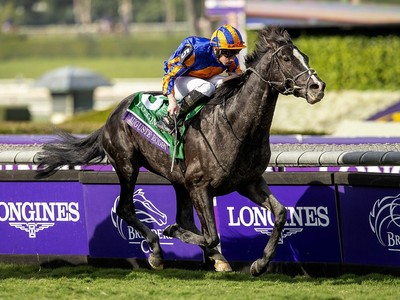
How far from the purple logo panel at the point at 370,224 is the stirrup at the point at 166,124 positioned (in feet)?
4.60

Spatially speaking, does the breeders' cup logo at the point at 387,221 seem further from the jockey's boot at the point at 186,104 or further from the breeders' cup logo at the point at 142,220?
the breeders' cup logo at the point at 142,220

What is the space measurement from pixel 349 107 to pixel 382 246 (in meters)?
15.8

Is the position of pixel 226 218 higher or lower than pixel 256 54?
lower

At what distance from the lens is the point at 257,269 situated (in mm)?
7426

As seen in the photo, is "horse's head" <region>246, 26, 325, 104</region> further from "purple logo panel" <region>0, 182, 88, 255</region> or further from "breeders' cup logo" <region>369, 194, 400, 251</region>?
"purple logo panel" <region>0, 182, 88, 255</region>

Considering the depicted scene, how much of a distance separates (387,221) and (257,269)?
1.04 meters

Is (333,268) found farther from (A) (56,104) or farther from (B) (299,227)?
(A) (56,104)

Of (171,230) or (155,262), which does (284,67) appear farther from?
(155,262)

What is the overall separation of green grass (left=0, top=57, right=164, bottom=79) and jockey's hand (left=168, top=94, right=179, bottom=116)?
46.8m

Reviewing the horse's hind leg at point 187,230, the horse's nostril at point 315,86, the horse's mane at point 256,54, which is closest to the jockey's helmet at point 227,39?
the horse's mane at point 256,54


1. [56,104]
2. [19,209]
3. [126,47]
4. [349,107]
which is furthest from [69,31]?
[19,209]

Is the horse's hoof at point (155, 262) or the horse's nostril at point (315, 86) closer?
the horse's nostril at point (315, 86)

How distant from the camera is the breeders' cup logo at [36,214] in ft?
28.7

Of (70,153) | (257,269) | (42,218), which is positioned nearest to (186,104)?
(257,269)
